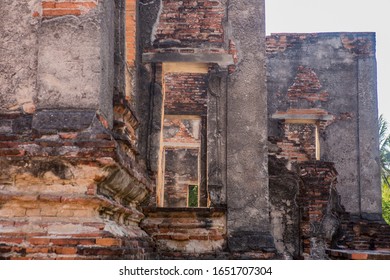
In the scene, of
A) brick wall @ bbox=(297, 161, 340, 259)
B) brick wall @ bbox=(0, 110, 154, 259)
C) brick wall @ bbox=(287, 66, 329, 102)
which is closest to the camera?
brick wall @ bbox=(0, 110, 154, 259)

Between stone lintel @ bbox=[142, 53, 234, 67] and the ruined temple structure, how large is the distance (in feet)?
0.04

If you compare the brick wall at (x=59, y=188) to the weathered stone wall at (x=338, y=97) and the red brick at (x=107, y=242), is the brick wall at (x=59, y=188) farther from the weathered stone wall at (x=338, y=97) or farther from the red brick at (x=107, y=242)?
the weathered stone wall at (x=338, y=97)

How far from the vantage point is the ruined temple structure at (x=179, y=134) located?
3475 mm

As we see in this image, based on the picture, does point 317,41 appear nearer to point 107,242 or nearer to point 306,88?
point 306,88

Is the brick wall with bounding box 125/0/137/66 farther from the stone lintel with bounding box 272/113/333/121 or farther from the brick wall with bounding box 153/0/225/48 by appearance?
the stone lintel with bounding box 272/113/333/121

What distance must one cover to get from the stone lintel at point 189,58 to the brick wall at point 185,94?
465 centimetres

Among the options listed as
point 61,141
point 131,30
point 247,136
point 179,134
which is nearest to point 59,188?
point 61,141

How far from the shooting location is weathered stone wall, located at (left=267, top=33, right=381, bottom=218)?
12617 millimetres

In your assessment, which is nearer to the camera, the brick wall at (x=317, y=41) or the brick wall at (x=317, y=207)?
the brick wall at (x=317, y=207)

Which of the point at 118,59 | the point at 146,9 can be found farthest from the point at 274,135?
the point at 118,59

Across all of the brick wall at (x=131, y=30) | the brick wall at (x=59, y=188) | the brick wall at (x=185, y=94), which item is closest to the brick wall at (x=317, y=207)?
the brick wall at (x=185, y=94)

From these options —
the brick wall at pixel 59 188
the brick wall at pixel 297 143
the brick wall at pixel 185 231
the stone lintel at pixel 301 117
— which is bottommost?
the brick wall at pixel 185 231

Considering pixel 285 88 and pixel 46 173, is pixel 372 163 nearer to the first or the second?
pixel 285 88

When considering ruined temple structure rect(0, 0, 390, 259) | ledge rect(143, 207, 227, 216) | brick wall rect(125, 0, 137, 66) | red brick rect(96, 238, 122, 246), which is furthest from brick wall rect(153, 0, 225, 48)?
red brick rect(96, 238, 122, 246)
